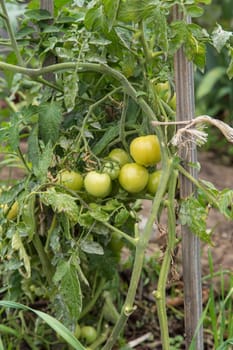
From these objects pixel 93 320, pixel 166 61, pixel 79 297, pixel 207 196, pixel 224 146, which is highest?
pixel 166 61

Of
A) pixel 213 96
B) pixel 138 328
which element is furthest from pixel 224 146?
pixel 138 328

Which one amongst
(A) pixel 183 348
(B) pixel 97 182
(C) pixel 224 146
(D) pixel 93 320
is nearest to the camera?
(B) pixel 97 182

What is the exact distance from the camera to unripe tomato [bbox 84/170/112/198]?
143 cm

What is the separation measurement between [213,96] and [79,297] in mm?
3405

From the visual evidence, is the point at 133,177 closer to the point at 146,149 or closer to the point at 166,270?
the point at 146,149

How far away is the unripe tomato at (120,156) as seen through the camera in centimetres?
149

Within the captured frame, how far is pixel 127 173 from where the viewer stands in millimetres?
1431

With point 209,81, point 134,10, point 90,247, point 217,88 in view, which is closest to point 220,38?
point 134,10

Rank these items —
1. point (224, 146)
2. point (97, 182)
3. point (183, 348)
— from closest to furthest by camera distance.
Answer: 1. point (97, 182)
2. point (183, 348)
3. point (224, 146)

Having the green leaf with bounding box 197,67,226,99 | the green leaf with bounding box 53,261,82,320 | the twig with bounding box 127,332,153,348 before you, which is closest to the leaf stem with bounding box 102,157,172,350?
the green leaf with bounding box 53,261,82,320

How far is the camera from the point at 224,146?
4.27 m

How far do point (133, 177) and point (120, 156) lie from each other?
0.09 metres

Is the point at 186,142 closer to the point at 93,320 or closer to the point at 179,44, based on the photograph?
the point at 179,44

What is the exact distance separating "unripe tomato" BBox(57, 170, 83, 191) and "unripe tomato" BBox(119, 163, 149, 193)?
105 mm
